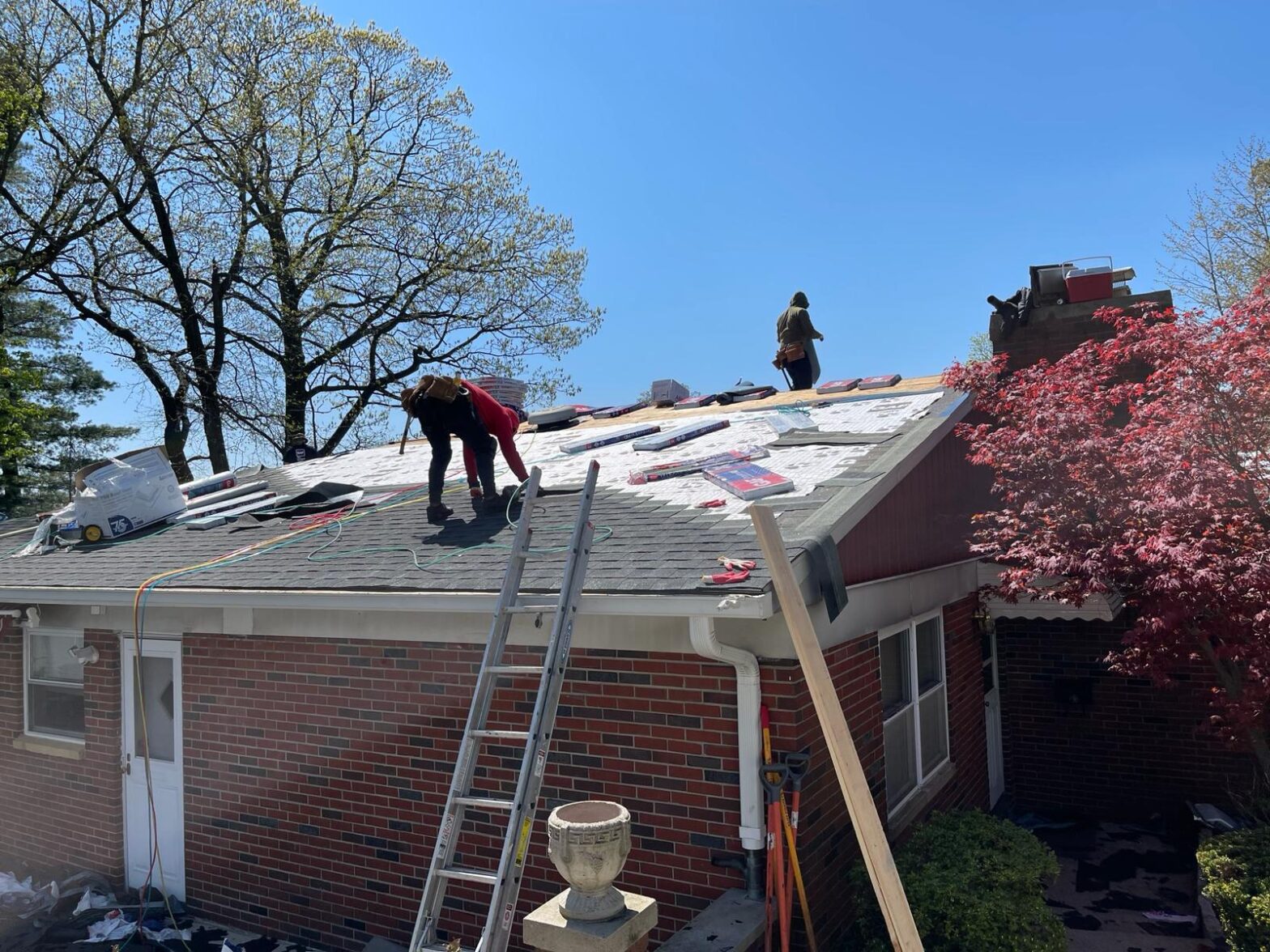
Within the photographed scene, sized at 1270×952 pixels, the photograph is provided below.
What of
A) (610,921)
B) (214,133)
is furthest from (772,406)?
(214,133)

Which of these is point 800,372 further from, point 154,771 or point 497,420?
point 154,771

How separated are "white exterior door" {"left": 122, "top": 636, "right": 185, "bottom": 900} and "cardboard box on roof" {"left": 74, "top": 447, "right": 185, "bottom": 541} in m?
2.13

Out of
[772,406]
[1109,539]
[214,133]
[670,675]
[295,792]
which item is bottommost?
[295,792]

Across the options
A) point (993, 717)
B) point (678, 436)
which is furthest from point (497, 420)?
point (993, 717)

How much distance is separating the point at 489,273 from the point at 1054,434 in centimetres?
2174

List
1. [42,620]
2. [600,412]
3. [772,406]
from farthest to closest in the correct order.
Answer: [600,412], [772,406], [42,620]

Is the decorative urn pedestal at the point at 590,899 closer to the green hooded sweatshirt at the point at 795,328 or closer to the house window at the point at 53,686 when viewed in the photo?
the house window at the point at 53,686

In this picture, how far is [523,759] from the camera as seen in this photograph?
466cm

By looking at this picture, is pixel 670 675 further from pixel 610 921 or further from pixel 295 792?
pixel 295 792

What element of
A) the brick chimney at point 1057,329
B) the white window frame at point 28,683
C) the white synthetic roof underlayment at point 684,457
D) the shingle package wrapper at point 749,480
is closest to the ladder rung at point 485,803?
the white synthetic roof underlayment at point 684,457

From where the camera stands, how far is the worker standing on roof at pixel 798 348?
528 inches

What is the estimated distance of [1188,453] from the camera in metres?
Answer: 6.44

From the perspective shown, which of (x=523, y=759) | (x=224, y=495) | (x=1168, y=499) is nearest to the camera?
(x=523, y=759)

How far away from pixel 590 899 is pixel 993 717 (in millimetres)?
6742
